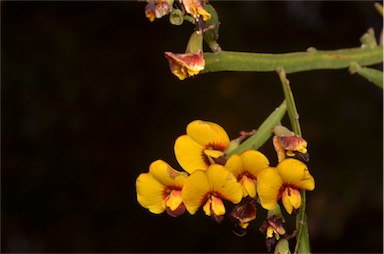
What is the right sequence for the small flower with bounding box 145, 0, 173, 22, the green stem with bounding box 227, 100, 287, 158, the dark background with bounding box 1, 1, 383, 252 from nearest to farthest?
the small flower with bounding box 145, 0, 173, 22 < the green stem with bounding box 227, 100, 287, 158 < the dark background with bounding box 1, 1, 383, 252

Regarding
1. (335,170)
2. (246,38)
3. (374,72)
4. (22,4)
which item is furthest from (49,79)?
(374,72)

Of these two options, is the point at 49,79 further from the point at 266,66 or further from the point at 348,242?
the point at 266,66

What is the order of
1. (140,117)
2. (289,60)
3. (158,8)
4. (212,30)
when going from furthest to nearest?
(140,117)
(289,60)
(212,30)
(158,8)

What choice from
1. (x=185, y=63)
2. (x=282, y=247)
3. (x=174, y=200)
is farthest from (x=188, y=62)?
(x=282, y=247)

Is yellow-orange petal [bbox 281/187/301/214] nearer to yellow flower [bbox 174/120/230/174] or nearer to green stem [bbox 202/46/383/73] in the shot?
yellow flower [bbox 174/120/230/174]

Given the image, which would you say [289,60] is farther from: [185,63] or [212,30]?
[185,63]

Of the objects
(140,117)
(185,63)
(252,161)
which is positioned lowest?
(252,161)

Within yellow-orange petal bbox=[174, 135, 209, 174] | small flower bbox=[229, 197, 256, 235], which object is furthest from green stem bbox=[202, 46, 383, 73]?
small flower bbox=[229, 197, 256, 235]

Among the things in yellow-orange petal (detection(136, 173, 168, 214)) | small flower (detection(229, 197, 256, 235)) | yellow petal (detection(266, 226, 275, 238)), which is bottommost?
yellow petal (detection(266, 226, 275, 238))
